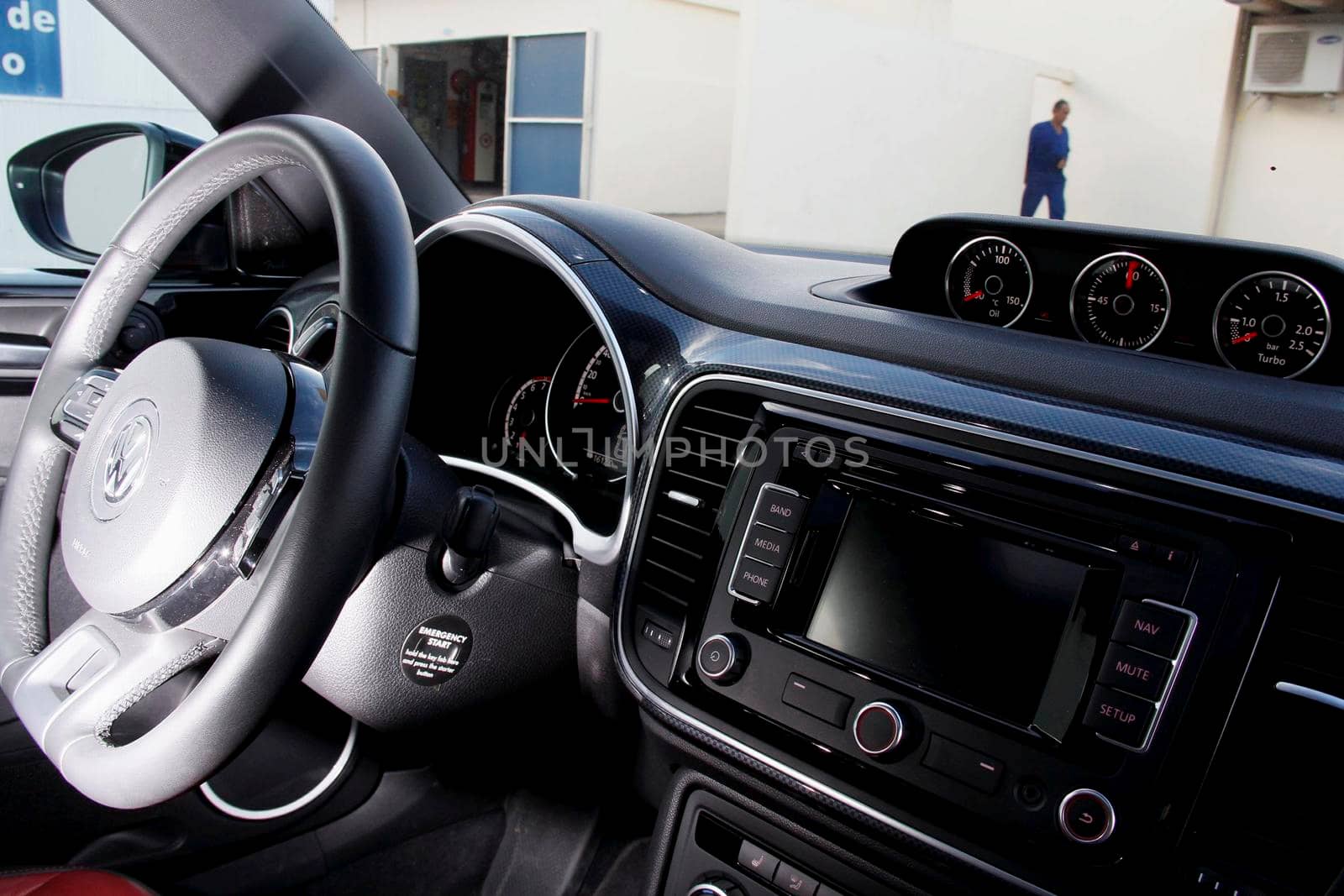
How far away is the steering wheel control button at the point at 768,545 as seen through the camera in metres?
1.27

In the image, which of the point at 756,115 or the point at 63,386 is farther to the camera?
the point at 756,115

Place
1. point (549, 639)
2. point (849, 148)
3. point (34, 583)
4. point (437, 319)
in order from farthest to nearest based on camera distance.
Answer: point (849, 148) → point (437, 319) → point (549, 639) → point (34, 583)

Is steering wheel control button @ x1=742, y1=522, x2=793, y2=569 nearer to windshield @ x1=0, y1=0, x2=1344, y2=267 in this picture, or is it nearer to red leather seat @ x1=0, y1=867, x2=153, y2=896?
windshield @ x1=0, y1=0, x2=1344, y2=267

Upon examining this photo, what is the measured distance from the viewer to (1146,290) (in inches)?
54.2

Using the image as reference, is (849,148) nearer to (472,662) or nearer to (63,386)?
(472,662)

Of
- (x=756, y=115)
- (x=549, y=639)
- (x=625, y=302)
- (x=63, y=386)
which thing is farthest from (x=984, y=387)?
(x=756, y=115)

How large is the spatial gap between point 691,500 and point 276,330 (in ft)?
4.57

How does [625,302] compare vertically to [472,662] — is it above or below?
above

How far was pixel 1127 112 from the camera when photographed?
6.89 feet

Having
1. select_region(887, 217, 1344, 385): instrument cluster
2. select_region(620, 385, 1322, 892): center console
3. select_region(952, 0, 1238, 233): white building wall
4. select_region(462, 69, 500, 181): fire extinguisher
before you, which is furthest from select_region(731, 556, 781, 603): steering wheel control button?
select_region(462, 69, 500, 181): fire extinguisher

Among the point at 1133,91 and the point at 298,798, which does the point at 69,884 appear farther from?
the point at 1133,91

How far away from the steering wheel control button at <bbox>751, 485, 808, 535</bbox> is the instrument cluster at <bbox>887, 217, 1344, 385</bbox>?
477mm

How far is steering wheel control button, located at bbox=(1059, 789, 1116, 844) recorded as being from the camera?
103 centimetres

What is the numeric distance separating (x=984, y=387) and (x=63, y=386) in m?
1.17
